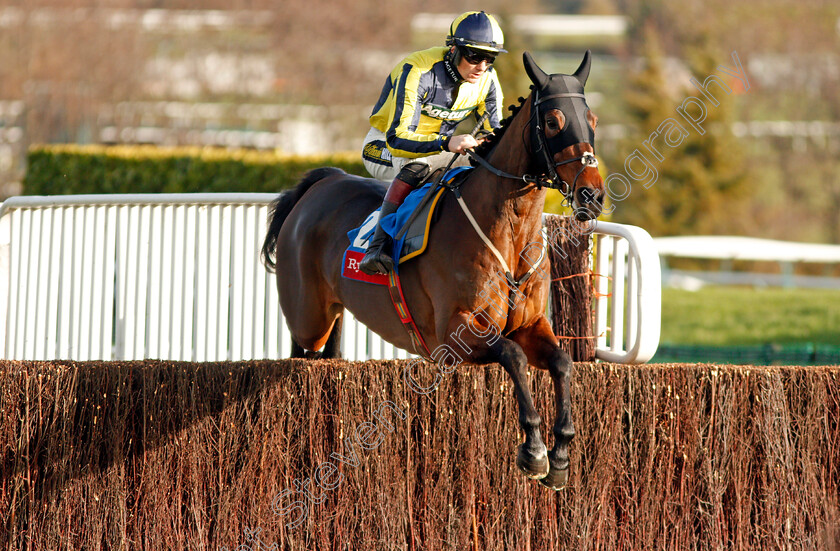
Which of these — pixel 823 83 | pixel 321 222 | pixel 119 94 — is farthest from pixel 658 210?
pixel 321 222

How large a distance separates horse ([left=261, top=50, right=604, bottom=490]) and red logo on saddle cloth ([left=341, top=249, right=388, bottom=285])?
0.04 metres

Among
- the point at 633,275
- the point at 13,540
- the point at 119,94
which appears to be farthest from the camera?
the point at 119,94

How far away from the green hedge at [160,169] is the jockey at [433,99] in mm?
7236

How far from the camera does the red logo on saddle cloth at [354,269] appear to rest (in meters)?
5.29

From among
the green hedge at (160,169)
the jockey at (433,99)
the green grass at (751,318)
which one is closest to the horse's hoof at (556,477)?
the jockey at (433,99)

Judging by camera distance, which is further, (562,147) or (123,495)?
(123,495)

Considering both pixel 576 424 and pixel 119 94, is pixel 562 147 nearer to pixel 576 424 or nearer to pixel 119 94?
pixel 576 424

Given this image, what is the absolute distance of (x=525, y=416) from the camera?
4148mm

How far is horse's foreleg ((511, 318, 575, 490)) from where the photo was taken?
13.7 feet

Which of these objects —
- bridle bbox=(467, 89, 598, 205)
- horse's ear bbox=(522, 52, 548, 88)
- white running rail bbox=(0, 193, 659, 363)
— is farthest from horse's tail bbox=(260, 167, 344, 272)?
horse's ear bbox=(522, 52, 548, 88)

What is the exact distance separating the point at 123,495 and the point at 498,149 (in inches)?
108

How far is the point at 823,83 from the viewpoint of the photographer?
128 ft

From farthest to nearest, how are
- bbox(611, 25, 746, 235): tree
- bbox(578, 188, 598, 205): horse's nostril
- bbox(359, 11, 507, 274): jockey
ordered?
bbox(611, 25, 746, 235): tree
bbox(359, 11, 507, 274): jockey
bbox(578, 188, 598, 205): horse's nostril

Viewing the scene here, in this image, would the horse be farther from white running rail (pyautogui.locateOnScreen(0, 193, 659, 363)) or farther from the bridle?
white running rail (pyautogui.locateOnScreen(0, 193, 659, 363))
